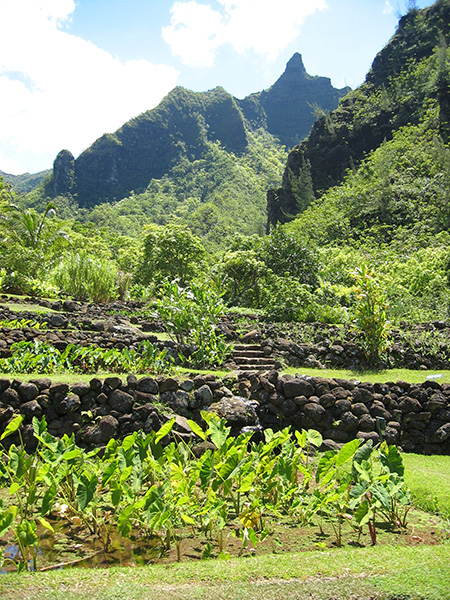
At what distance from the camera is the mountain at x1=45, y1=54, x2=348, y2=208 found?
9350 centimetres

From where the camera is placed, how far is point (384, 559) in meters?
3.10

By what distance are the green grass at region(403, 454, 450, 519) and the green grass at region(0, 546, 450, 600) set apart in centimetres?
142

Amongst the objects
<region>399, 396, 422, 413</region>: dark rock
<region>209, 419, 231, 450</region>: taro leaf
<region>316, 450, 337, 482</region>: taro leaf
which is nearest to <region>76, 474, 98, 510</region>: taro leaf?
<region>209, 419, 231, 450</region>: taro leaf

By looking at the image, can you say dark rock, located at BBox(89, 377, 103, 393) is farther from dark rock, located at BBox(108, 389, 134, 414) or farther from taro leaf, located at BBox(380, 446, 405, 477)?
taro leaf, located at BBox(380, 446, 405, 477)

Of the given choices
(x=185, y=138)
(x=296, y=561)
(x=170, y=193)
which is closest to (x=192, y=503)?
(x=296, y=561)

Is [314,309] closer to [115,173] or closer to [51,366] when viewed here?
[51,366]

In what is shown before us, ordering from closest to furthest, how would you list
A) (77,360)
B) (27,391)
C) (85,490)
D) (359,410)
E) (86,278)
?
(85,490) < (27,391) < (359,410) < (77,360) < (86,278)

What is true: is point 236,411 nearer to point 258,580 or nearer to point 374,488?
point 374,488

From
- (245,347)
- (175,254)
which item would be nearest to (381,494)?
(245,347)

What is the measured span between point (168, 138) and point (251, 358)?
107 meters

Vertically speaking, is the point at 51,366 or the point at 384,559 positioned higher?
the point at 51,366

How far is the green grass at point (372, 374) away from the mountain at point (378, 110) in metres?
28.5

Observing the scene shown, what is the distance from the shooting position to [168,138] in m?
109

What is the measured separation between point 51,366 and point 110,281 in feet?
31.3
